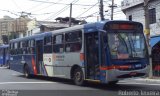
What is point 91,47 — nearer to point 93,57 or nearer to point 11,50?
point 93,57

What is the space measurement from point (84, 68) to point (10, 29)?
68.0m

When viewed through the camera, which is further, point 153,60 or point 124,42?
point 153,60

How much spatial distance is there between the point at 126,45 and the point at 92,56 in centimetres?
172

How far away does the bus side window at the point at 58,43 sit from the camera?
1823 centimetres

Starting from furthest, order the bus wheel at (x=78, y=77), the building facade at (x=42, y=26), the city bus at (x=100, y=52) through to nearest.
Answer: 1. the building facade at (x=42, y=26)
2. the bus wheel at (x=78, y=77)
3. the city bus at (x=100, y=52)

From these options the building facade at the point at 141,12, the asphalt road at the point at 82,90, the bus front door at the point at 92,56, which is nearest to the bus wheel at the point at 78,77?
the asphalt road at the point at 82,90

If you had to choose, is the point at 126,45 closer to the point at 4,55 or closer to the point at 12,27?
the point at 4,55

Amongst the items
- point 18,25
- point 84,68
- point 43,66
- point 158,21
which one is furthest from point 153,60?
point 18,25

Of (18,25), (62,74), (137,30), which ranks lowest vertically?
(62,74)

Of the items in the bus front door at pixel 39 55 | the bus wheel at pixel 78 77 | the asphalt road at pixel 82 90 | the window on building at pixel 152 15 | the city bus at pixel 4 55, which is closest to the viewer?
A: the asphalt road at pixel 82 90

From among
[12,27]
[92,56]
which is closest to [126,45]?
[92,56]

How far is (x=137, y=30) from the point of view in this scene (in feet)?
50.8

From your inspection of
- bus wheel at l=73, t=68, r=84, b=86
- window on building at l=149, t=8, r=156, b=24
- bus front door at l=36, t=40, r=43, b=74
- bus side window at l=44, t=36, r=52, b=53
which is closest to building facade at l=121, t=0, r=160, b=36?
window on building at l=149, t=8, r=156, b=24

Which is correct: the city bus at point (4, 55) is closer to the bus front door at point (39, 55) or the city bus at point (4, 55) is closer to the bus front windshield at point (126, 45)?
the bus front door at point (39, 55)
